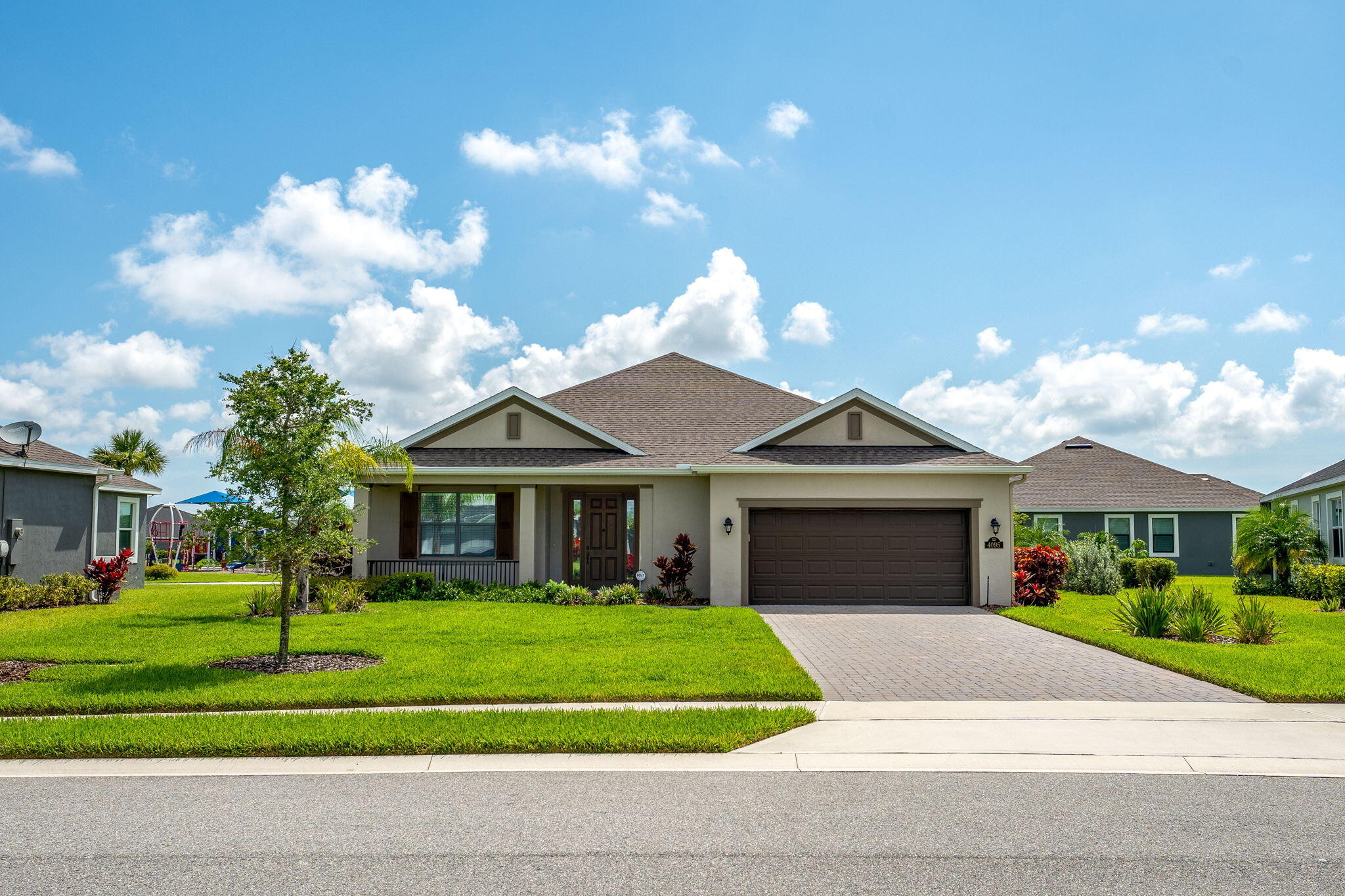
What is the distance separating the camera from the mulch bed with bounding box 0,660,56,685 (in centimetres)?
1047

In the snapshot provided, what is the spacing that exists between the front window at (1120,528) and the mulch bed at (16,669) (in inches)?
1236

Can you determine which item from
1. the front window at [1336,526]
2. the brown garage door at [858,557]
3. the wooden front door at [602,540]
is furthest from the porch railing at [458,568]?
the front window at [1336,526]

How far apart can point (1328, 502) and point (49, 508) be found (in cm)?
3430

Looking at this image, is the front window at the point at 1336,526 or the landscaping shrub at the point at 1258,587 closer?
the landscaping shrub at the point at 1258,587

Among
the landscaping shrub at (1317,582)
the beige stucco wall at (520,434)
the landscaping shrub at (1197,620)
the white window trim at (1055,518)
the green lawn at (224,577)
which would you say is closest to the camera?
the landscaping shrub at (1197,620)

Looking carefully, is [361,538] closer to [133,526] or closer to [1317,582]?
[133,526]

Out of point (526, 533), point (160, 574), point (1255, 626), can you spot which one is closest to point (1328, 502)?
point (1255, 626)

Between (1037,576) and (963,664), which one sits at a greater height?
(1037,576)

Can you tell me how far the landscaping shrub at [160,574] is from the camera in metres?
32.0

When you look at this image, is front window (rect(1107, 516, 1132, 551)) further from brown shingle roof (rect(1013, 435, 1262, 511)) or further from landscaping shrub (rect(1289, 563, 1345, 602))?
landscaping shrub (rect(1289, 563, 1345, 602))

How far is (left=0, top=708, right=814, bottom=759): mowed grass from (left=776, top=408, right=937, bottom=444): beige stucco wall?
519 inches

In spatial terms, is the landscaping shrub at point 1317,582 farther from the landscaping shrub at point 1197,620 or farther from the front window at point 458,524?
the front window at point 458,524

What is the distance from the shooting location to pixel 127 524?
2748 cm

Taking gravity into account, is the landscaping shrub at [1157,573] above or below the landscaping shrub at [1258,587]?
above
